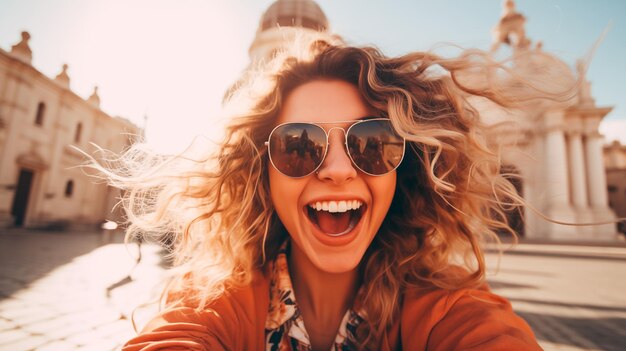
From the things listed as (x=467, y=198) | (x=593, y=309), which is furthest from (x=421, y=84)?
(x=593, y=309)

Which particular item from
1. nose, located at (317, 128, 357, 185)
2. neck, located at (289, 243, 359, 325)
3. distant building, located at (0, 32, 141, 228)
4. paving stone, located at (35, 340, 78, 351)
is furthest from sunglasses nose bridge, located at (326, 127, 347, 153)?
distant building, located at (0, 32, 141, 228)

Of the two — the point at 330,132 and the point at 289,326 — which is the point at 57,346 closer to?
the point at 289,326

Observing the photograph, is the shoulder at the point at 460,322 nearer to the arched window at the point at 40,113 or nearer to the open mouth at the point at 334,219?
the open mouth at the point at 334,219

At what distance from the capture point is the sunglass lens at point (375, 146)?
1494mm

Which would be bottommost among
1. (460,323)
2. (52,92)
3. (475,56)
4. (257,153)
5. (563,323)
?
(563,323)

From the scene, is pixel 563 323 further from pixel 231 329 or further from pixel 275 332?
pixel 231 329

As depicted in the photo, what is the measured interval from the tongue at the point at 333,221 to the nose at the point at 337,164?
0.30 metres

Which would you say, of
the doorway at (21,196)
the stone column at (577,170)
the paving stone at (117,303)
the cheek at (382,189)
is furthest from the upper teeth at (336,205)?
the stone column at (577,170)

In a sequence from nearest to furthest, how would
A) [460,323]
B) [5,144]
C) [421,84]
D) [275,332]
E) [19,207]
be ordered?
[460,323], [275,332], [421,84], [5,144], [19,207]

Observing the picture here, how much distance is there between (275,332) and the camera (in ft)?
5.07

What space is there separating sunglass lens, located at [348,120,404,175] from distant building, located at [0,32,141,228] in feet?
54.1

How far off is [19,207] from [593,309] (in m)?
26.9

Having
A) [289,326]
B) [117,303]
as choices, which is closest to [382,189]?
[289,326]

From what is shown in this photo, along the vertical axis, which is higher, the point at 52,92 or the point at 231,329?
the point at 52,92
